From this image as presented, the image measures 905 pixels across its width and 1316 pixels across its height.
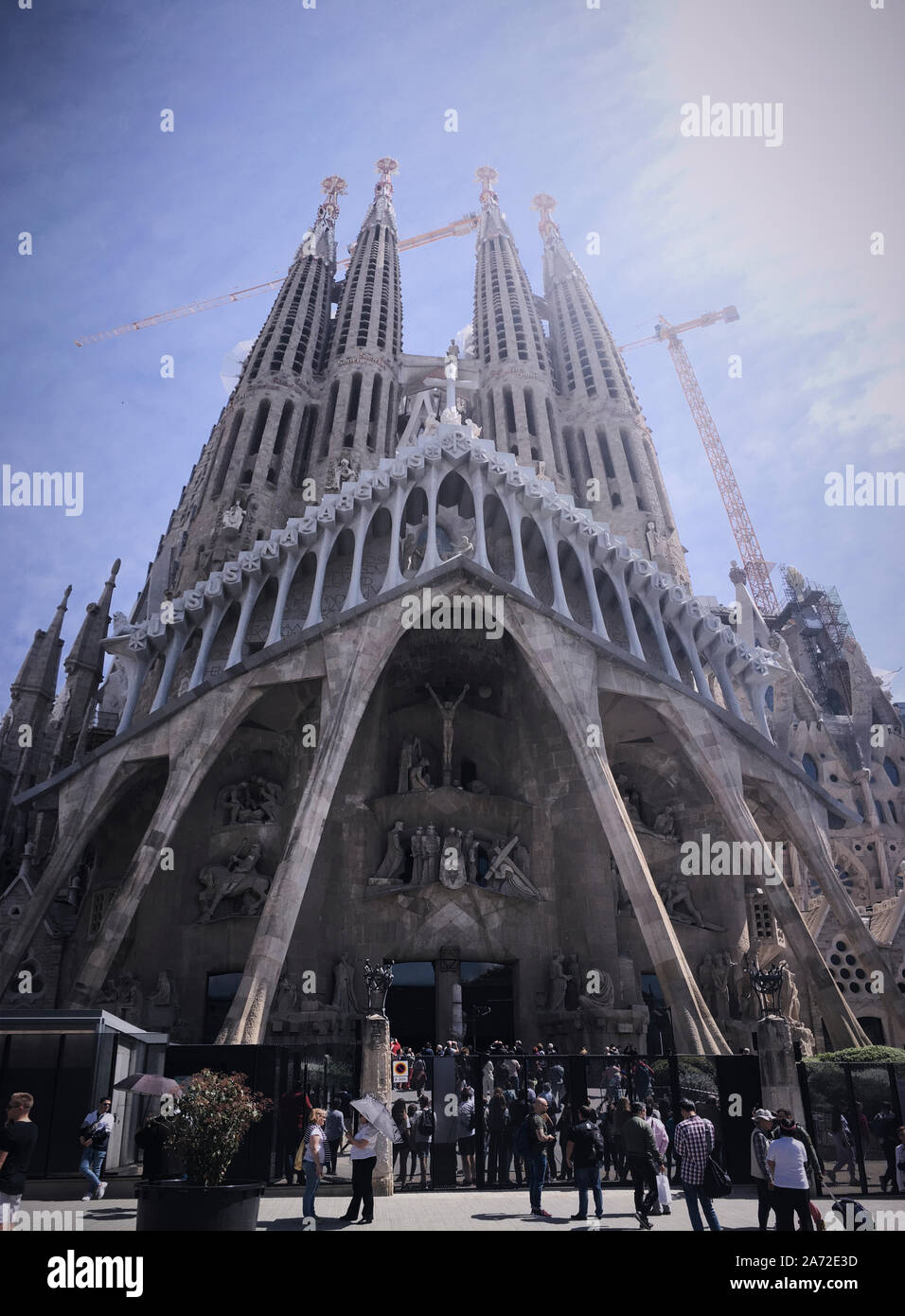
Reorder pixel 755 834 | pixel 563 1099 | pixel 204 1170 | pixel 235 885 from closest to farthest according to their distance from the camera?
1. pixel 204 1170
2. pixel 563 1099
3. pixel 755 834
4. pixel 235 885

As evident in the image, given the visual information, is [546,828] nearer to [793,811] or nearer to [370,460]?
[793,811]

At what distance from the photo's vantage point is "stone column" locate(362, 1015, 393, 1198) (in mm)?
11672

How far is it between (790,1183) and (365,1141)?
174 inches

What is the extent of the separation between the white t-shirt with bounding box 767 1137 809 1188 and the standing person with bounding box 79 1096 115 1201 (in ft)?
28.5

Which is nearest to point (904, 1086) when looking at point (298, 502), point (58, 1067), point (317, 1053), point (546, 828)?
point (317, 1053)

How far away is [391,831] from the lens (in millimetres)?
25172

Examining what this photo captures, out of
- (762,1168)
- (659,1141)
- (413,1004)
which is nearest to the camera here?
(762,1168)

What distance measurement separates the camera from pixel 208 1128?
7.68 metres

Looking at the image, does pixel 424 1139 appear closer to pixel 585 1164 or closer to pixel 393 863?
pixel 585 1164

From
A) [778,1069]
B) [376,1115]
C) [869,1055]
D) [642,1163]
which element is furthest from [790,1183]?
[869,1055]

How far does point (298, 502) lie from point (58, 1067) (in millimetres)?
26943

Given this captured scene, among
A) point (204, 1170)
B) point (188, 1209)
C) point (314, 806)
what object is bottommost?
point (188, 1209)

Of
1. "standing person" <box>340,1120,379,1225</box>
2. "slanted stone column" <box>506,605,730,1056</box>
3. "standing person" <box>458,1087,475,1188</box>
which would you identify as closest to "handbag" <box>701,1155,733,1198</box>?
"standing person" <box>340,1120,379,1225</box>

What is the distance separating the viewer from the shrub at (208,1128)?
7.61 metres
